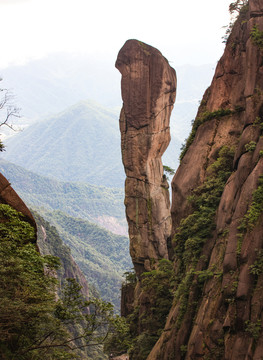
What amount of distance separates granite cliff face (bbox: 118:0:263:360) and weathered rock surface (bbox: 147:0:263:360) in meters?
0.03

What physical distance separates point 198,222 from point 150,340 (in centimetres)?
874

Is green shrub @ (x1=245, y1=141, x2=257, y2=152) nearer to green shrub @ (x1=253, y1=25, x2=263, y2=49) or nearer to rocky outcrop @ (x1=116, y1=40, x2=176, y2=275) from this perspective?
green shrub @ (x1=253, y1=25, x2=263, y2=49)

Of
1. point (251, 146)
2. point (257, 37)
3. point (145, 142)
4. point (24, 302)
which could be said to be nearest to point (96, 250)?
point (145, 142)

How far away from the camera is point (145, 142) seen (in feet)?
109

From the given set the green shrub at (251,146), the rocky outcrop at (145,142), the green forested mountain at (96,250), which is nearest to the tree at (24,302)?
the green shrub at (251,146)

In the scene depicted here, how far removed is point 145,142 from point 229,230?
18316 mm

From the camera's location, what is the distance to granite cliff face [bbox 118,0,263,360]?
1355 centimetres

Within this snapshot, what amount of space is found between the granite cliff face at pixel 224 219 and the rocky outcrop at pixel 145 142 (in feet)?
32.5

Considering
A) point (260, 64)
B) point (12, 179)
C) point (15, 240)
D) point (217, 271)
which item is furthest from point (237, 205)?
point (12, 179)

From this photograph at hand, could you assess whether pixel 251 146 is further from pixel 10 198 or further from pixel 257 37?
pixel 10 198

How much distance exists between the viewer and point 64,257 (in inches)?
3159

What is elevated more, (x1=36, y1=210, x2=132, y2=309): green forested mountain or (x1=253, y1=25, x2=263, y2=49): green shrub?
(x1=253, y1=25, x2=263, y2=49): green shrub

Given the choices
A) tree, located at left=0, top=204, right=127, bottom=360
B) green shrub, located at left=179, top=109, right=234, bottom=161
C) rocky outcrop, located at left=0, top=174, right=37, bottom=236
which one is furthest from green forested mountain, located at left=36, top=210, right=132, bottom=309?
tree, located at left=0, top=204, right=127, bottom=360

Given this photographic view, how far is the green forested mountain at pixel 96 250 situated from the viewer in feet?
345
